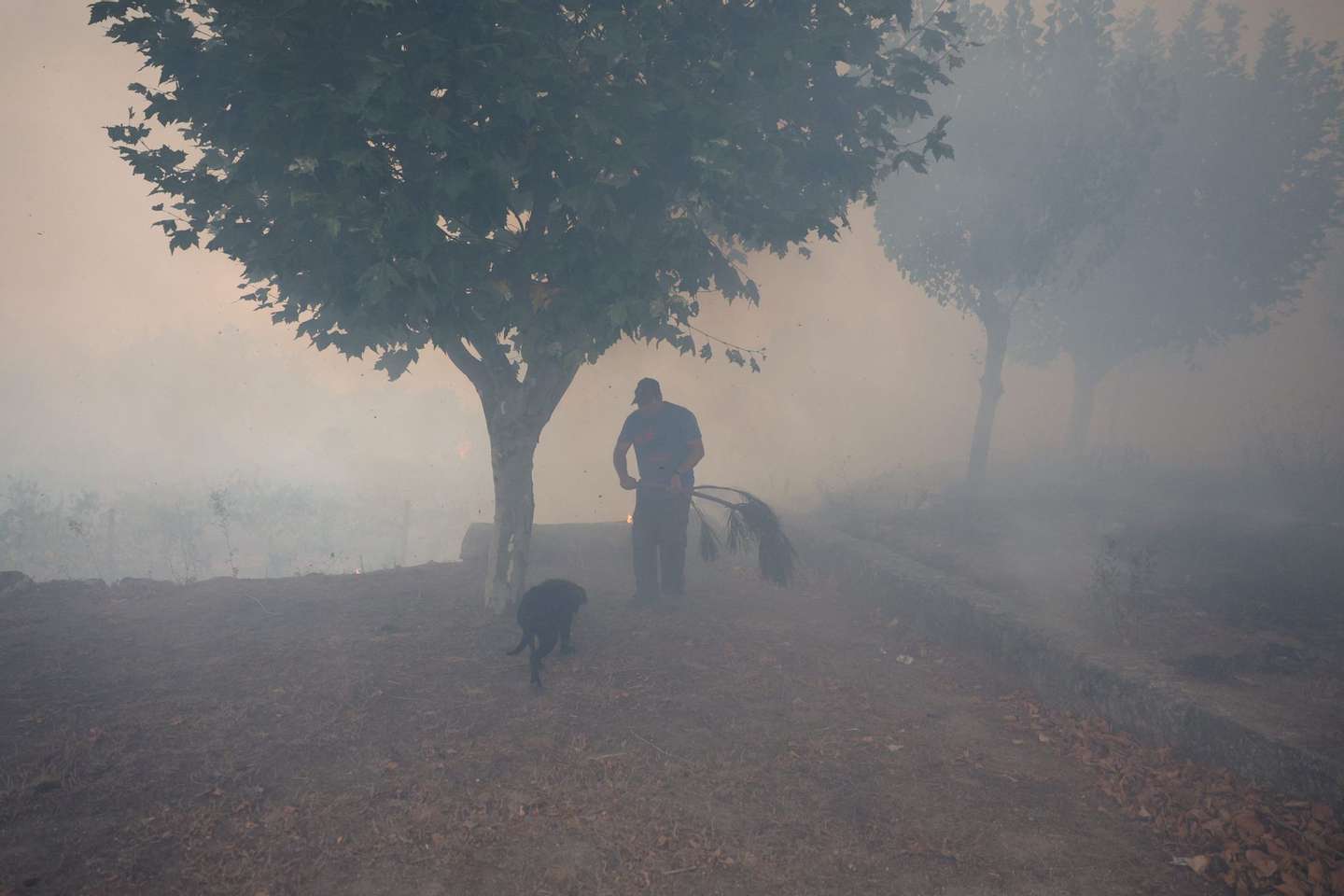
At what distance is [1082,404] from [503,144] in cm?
2058

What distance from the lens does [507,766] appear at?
468cm

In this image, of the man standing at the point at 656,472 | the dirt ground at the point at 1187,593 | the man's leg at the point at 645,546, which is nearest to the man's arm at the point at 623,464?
the man standing at the point at 656,472

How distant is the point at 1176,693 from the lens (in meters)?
5.11

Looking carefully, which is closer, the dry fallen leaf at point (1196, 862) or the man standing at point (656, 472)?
the dry fallen leaf at point (1196, 862)

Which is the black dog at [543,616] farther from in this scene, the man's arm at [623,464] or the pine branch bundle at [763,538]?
the pine branch bundle at [763,538]

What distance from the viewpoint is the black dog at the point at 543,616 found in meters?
6.02

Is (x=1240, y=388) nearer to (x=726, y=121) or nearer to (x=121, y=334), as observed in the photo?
(x=726, y=121)

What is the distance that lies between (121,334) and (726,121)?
3586 cm

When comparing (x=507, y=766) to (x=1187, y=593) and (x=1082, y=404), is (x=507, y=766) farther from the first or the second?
(x=1082, y=404)

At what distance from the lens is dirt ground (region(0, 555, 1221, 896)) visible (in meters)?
3.70

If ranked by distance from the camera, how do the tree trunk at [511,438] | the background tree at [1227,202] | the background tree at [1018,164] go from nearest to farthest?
1. the tree trunk at [511,438]
2. the background tree at [1018,164]
3. the background tree at [1227,202]

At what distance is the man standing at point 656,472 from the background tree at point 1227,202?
12582 millimetres

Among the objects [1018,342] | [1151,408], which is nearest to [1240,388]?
[1151,408]

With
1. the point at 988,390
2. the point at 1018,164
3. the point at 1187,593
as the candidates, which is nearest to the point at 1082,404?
the point at 988,390
